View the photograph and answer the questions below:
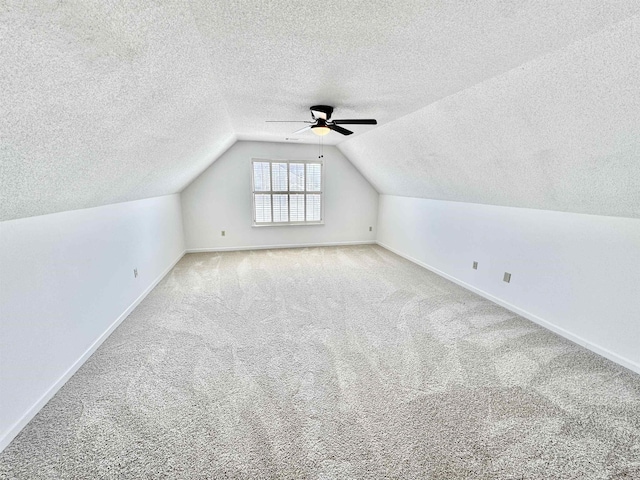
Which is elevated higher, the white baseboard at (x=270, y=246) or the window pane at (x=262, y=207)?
the window pane at (x=262, y=207)

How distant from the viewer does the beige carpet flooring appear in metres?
1.51

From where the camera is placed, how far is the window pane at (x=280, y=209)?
5.88m

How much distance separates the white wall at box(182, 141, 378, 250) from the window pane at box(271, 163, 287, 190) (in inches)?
6.5

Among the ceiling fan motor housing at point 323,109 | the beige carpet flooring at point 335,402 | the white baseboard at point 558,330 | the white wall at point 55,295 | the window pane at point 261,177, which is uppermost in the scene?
the ceiling fan motor housing at point 323,109

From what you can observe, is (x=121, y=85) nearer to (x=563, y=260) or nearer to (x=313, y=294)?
(x=313, y=294)

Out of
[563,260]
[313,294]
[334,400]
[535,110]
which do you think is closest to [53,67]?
[334,400]

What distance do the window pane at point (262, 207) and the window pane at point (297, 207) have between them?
46 centimetres

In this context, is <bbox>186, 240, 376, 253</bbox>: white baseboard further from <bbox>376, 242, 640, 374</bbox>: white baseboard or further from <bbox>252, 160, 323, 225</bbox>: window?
<bbox>376, 242, 640, 374</bbox>: white baseboard

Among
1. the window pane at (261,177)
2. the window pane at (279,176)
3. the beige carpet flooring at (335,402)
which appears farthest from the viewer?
the window pane at (279,176)

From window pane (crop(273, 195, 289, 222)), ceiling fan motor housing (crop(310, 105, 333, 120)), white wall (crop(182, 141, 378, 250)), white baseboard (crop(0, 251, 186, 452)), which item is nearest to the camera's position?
white baseboard (crop(0, 251, 186, 452))

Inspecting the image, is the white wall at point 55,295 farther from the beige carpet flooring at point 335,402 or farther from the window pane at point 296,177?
the window pane at point 296,177

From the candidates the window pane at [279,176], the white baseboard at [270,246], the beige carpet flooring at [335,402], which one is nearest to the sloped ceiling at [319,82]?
the beige carpet flooring at [335,402]

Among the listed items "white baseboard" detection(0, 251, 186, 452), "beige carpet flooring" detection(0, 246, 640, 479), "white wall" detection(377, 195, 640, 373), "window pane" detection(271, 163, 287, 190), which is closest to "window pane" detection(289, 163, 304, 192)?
"window pane" detection(271, 163, 287, 190)

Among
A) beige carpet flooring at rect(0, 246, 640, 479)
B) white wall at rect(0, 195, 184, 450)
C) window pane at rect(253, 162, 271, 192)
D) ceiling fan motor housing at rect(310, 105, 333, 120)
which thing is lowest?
beige carpet flooring at rect(0, 246, 640, 479)
